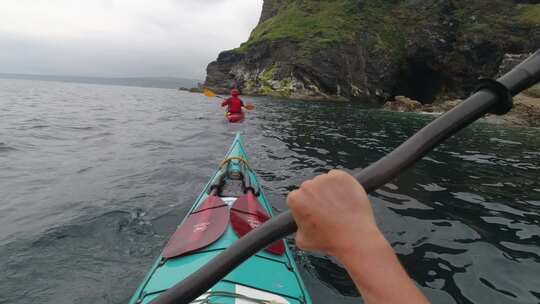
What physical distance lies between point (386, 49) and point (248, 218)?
57778mm

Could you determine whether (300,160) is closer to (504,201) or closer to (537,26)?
(504,201)

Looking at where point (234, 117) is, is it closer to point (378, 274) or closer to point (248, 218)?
point (248, 218)

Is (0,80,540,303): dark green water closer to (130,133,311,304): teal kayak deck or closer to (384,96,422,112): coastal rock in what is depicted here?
(130,133,311,304): teal kayak deck

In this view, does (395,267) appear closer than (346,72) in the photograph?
Yes

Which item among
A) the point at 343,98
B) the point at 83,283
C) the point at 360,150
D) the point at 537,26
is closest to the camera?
the point at 83,283

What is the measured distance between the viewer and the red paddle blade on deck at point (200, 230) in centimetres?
416

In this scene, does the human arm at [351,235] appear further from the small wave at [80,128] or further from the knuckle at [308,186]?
the small wave at [80,128]

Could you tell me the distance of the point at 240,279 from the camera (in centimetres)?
350

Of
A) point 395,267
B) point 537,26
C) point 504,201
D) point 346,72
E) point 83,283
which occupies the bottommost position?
point 83,283

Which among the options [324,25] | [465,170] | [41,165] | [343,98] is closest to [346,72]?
[343,98]

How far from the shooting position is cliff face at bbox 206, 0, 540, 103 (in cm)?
4728

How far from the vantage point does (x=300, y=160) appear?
11672mm

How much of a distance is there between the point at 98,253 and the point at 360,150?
35.1 feet

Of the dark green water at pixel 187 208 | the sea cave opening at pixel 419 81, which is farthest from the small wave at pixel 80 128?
the sea cave opening at pixel 419 81
